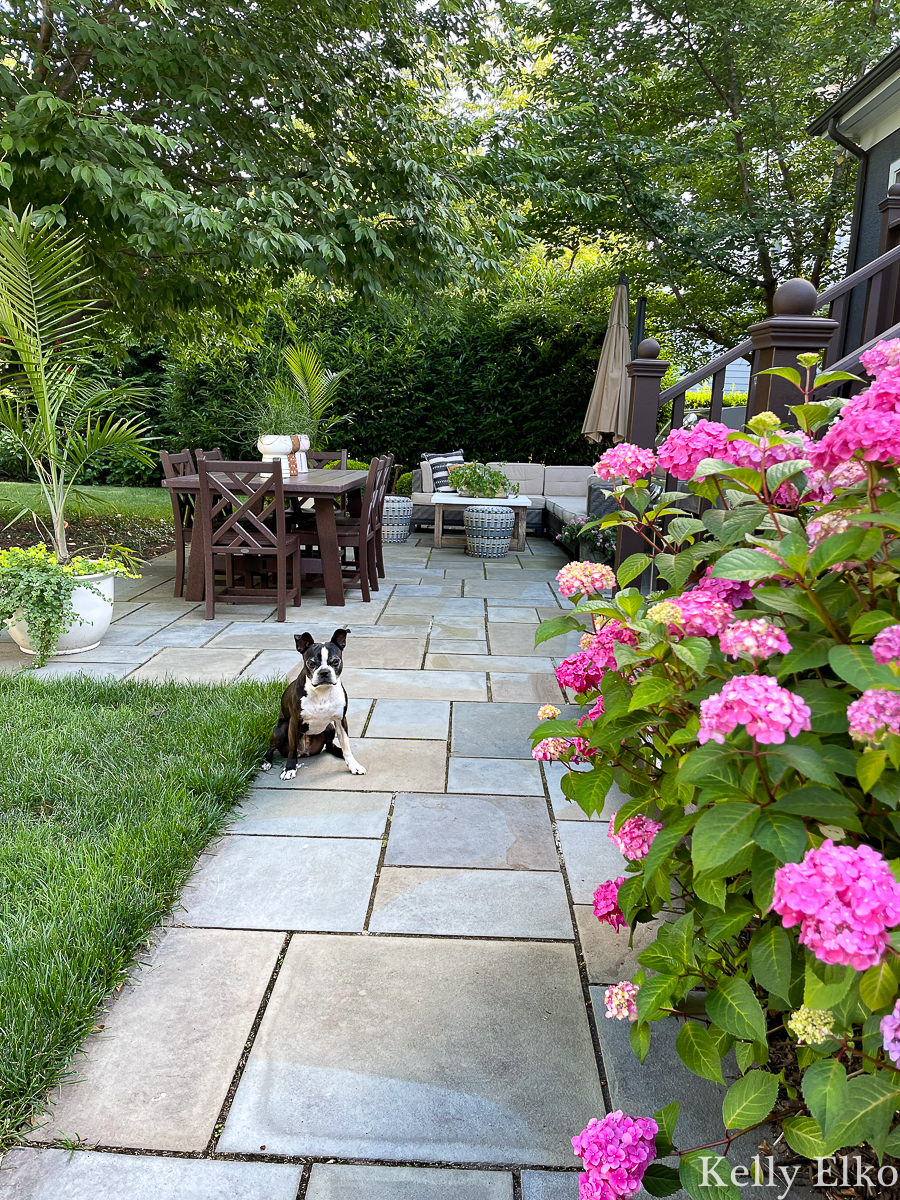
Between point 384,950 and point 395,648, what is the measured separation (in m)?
2.75

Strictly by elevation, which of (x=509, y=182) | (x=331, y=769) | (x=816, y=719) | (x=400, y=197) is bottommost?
(x=331, y=769)

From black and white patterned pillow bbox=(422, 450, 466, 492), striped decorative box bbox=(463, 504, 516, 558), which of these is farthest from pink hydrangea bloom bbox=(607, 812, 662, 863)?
black and white patterned pillow bbox=(422, 450, 466, 492)

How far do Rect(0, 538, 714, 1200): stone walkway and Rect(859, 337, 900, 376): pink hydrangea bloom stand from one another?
1381 mm

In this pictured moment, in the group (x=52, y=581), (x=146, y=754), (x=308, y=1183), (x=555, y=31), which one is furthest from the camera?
(x=555, y=31)

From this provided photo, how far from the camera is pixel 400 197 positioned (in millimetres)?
6074

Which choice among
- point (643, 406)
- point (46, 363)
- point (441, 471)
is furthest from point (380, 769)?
point (441, 471)

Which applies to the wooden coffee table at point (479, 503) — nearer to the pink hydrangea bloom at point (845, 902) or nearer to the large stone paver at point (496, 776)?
the large stone paver at point (496, 776)

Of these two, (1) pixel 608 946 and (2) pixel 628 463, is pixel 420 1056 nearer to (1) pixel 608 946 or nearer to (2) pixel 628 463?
(1) pixel 608 946

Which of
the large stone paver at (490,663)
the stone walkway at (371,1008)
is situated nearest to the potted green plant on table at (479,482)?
the large stone paver at (490,663)

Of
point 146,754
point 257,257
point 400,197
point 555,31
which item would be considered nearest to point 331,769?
point 146,754

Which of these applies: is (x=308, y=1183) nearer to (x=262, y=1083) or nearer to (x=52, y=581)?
(x=262, y=1083)

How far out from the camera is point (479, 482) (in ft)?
26.7

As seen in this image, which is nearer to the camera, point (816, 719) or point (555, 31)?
point (816, 719)

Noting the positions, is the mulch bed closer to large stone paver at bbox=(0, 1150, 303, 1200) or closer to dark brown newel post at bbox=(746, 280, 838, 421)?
dark brown newel post at bbox=(746, 280, 838, 421)
